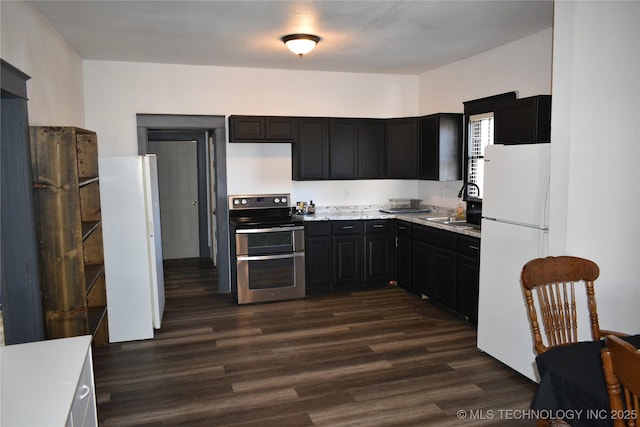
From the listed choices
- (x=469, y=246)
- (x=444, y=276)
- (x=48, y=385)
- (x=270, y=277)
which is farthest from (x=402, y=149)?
(x=48, y=385)

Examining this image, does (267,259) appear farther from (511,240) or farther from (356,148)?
(511,240)

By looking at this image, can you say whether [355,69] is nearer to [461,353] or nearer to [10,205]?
[461,353]

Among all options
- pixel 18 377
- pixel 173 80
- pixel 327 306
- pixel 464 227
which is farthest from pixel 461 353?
pixel 173 80

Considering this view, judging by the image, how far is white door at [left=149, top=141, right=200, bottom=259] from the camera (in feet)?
26.1

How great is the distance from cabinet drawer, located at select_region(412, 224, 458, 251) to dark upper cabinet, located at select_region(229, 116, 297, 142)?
180cm

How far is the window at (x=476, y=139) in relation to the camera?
16.7 feet

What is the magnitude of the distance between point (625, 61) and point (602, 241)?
1092mm

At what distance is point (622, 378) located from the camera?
157 centimetres

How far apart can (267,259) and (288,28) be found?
248 cm

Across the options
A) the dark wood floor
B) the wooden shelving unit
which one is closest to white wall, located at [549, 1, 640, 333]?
the dark wood floor

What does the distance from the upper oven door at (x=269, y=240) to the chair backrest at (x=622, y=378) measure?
416 cm

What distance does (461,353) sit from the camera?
4.08 m

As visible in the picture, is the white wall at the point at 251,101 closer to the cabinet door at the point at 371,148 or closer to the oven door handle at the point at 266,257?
the cabinet door at the point at 371,148

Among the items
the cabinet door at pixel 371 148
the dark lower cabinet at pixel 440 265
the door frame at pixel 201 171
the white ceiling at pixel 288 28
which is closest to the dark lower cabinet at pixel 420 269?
the dark lower cabinet at pixel 440 265
